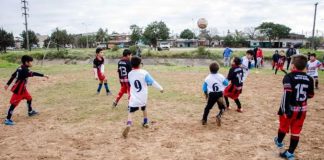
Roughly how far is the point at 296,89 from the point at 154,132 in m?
3.38

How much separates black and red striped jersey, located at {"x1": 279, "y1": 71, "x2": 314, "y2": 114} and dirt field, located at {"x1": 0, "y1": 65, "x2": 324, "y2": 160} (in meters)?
1.13

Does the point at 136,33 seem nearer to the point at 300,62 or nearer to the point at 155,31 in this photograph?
the point at 155,31

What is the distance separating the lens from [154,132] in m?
6.94

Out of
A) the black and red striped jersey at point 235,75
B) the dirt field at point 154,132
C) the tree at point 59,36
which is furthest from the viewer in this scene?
the tree at point 59,36

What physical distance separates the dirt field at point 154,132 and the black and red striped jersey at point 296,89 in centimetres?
113

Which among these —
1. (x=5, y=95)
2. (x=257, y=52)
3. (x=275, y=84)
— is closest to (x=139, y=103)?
(x=5, y=95)

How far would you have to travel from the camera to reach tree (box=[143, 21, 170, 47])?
5702 cm

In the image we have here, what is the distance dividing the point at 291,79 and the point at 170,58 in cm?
3275

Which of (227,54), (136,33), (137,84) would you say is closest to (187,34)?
(136,33)

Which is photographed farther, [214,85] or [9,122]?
[9,122]

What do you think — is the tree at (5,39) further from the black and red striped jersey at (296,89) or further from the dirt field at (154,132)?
the black and red striped jersey at (296,89)

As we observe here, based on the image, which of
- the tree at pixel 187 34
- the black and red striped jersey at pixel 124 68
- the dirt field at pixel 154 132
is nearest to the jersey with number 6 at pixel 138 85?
the dirt field at pixel 154 132

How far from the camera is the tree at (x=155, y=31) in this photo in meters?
57.0

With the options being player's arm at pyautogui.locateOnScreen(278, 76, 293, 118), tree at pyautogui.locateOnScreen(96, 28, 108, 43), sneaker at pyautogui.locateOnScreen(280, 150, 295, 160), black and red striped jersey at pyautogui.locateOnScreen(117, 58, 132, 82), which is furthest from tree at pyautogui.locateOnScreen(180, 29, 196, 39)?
player's arm at pyautogui.locateOnScreen(278, 76, 293, 118)
